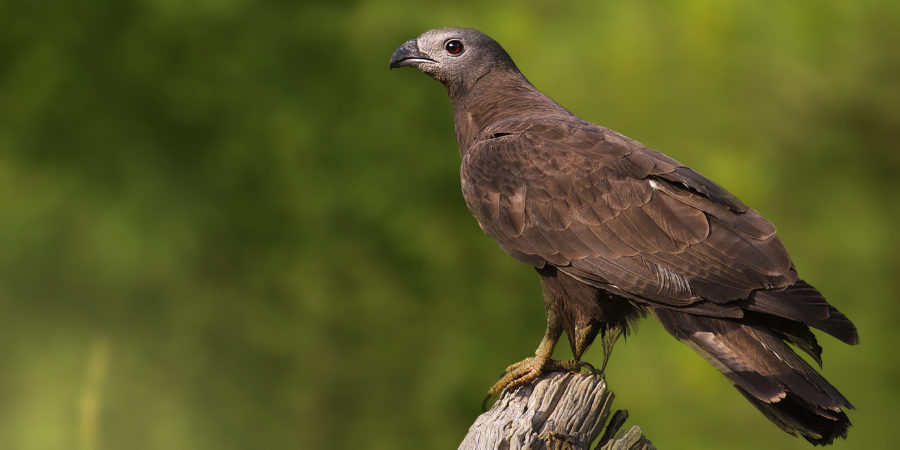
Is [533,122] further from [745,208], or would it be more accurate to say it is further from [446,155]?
[446,155]

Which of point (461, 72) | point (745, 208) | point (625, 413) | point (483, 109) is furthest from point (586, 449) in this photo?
point (461, 72)

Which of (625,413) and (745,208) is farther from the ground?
(745,208)

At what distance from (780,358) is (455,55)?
1874 millimetres

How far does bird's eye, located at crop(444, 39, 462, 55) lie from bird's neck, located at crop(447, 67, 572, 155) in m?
0.15

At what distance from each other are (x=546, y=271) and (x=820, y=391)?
97 centimetres

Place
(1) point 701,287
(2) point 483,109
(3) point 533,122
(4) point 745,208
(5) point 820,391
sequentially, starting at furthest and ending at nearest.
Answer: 1. (2) point 483,109
2. (3) point 533,122
3. (4) point 745,208
4. (1) point 701,287
5. (5) point 820,391

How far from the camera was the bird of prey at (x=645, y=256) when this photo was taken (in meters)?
2.59

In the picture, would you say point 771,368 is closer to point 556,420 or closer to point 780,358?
point 780,358

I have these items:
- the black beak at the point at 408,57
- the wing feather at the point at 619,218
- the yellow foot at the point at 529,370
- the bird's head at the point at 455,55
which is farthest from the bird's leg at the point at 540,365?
the black beak at the point at 408,57

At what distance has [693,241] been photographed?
110 inches

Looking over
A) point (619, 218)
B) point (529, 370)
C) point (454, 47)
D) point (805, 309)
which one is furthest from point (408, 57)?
point (805, 309)

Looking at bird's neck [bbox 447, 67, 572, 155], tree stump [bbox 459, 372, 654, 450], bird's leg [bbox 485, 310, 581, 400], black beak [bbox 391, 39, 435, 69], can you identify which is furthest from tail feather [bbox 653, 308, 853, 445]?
black beak [bbox 391, 39, 435, 69]

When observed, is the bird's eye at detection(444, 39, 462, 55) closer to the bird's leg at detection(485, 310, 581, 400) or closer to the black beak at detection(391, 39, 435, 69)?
the black beak at detection(391, 39, 435, 69)

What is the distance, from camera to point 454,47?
3.72m
